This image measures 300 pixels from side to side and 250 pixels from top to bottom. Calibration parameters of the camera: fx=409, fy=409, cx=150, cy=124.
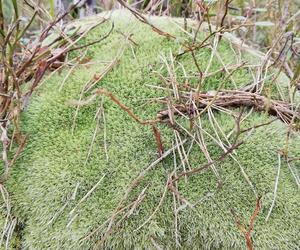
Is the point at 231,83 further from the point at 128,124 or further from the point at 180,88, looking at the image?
the point at 128,124

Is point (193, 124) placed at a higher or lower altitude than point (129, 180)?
higher

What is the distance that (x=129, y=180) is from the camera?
1401 millimetres

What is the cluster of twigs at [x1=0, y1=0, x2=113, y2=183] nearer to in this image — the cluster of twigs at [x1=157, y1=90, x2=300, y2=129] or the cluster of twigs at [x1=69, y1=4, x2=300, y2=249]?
the cluster of twigs at [x1=69, y1=4, x2=300, y2=249]

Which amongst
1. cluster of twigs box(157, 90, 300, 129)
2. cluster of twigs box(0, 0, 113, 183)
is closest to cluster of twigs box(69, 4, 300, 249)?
cluster of twigs box(157, 90, 300, 129)

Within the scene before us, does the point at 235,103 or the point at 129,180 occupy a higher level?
the point at 235,103

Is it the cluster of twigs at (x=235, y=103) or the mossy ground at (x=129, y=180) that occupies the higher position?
the cluster of twigs at (x=235, y=103)

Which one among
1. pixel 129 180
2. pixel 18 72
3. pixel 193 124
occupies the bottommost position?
pixel 129 180

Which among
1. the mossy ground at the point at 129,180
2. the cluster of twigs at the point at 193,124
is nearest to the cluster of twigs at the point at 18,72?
the mossy ground at the point at 129,180

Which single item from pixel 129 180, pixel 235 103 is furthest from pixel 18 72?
pixel 235 103

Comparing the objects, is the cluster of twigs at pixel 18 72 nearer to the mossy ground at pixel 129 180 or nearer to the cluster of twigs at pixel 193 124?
the mossy ground at pixel 129 180

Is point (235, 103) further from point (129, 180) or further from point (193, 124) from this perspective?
point (129, 180)

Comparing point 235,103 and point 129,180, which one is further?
point 235,103

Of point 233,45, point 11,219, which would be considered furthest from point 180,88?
point 11,219

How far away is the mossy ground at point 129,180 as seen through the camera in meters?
1.35
